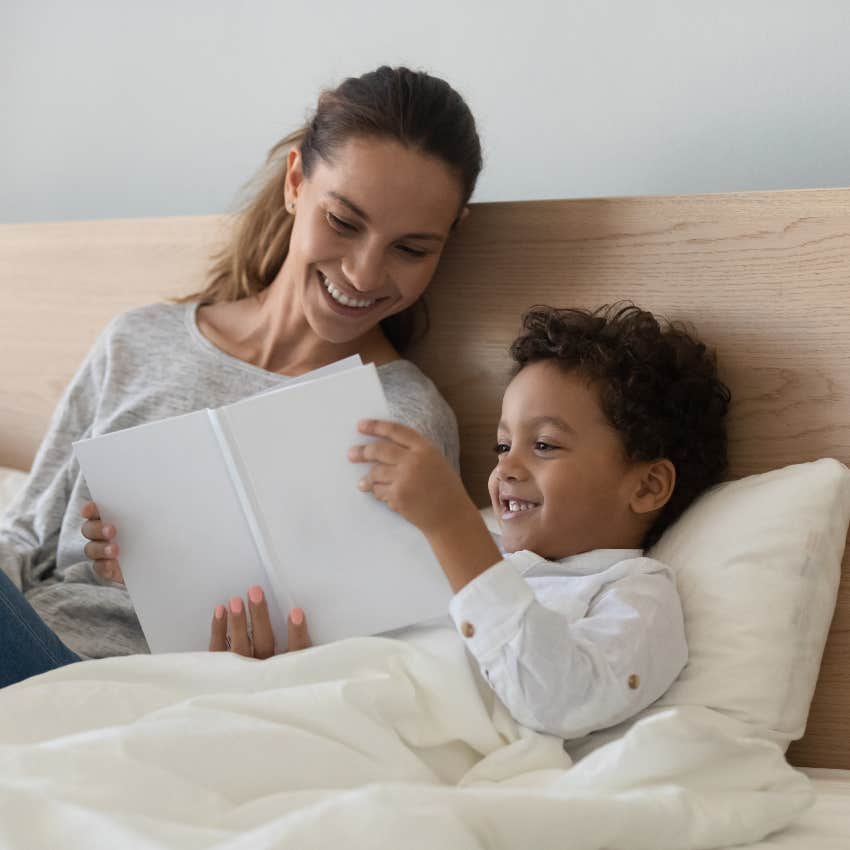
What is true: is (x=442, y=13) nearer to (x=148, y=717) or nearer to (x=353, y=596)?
(x=353, y=596)

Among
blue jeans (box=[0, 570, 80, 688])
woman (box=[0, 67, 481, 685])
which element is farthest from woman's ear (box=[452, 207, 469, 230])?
blue jeans (box=[0, 570, 80, 688])

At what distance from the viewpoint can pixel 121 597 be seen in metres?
1.32

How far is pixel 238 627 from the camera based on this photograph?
1.13 meters

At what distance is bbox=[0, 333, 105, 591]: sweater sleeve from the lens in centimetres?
139

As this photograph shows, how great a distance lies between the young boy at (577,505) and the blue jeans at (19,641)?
34 cm

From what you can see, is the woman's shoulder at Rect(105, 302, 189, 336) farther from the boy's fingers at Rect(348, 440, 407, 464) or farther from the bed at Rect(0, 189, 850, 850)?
the boy's fingers at Rect(348, 440, 407, 464)

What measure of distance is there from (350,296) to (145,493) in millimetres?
350

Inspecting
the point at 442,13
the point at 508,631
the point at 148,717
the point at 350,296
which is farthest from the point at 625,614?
the point at 442,13

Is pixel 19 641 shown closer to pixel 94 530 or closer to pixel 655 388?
pixel 94 530

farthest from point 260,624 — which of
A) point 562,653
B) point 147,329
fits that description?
point 147,329

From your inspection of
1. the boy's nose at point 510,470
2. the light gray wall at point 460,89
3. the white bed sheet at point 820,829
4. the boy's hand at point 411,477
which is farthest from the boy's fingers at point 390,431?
the light gray wall at point 460,89

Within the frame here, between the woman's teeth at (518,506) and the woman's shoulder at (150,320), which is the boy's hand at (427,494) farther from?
the woman's shoulder at (150,320)

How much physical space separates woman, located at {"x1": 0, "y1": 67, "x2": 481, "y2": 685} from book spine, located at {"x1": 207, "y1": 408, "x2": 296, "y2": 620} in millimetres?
113

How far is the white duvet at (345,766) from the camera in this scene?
2.36 feet
